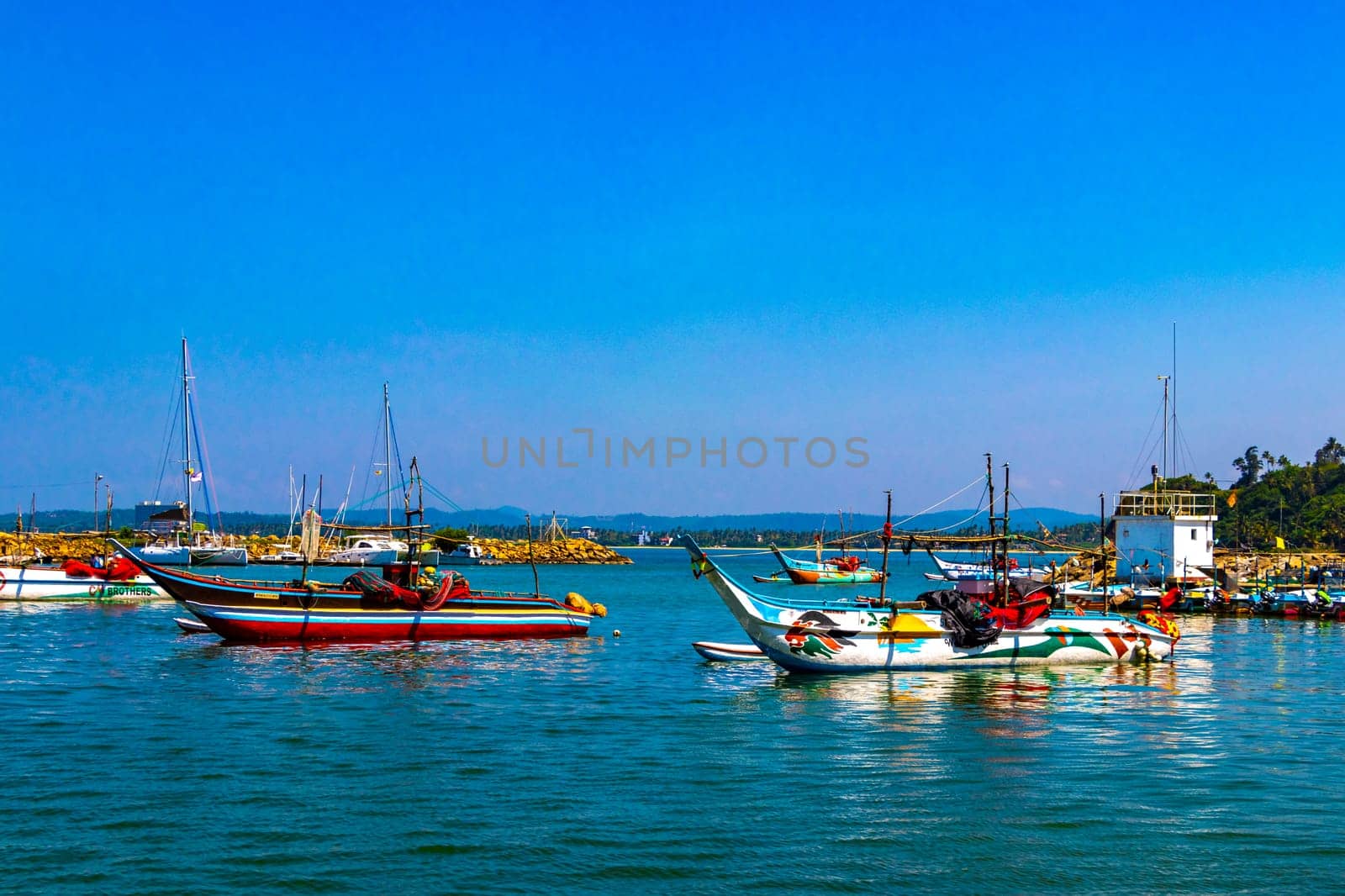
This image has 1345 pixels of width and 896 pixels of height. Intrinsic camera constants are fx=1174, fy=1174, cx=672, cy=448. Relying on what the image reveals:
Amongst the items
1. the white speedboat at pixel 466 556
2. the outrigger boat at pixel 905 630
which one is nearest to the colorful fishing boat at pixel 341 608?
the outrigger boat at pixel 905 630

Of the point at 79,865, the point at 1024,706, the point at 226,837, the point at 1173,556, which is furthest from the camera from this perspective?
the point at 1173,556

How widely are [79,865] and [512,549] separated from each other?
169 metres

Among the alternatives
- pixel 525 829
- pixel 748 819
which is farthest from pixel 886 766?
pixel 525 829

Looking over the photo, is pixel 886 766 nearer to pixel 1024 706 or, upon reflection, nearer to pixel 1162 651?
pixel 1024 706

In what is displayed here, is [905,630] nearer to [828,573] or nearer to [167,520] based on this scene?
[828,573]

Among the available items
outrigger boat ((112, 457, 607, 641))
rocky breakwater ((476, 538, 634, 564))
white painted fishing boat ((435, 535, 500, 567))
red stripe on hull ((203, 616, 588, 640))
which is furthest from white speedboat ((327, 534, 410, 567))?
red stripe on hull ((203, 616, 588, 640))

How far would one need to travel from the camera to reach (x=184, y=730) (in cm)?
2572

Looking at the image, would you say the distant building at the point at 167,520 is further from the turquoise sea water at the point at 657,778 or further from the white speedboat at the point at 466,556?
the turquoise sea water at the point at 657,778

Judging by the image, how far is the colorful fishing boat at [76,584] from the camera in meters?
68.0

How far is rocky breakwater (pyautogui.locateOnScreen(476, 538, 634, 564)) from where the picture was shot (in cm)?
17275

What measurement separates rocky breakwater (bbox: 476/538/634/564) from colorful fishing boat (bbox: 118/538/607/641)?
4781 inches

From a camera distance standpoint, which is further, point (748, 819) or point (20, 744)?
point (20, 744)

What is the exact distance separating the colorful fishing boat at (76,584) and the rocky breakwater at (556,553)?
9381 cm

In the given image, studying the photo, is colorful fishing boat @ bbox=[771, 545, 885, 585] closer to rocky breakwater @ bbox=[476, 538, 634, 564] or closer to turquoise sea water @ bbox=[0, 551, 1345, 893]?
rocky breakwater @ bbox=[476, 538, 634, 564]
